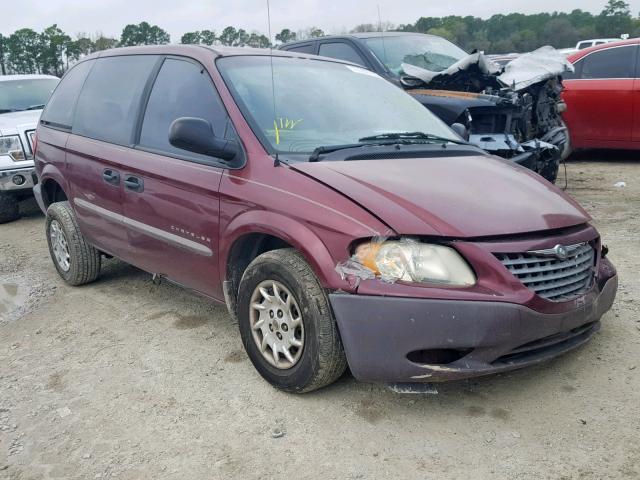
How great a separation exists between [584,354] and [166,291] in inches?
117

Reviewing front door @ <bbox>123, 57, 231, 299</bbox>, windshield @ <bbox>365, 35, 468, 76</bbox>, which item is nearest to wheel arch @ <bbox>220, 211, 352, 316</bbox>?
front door @ <bbox>123, 57, 231, 299</bbox>

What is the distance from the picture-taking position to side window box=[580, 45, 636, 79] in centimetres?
877

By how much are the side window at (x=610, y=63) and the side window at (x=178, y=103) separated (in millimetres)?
6812

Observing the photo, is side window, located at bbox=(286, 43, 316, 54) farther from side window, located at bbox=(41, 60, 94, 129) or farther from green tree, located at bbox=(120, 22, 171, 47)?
green tree, located at bbox=(120, 22, 171, 47)

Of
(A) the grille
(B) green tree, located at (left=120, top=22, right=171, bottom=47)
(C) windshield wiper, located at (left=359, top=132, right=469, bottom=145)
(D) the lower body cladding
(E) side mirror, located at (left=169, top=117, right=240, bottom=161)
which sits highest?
(B) green tree, located at (left=120, top=22, right=171, bottom=47)

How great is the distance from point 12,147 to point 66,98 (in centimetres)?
297

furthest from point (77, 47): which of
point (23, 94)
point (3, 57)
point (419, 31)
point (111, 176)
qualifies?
point (111, 176)

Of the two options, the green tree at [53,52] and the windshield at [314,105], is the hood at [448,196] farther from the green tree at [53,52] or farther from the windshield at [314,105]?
the green tree at [53,52]

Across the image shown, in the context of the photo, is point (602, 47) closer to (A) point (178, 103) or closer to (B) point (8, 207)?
(A) point (178, 103)

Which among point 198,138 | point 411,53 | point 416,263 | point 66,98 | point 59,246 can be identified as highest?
point 411,53

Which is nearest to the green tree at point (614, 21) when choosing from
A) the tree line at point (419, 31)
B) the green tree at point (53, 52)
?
the tree line at point (419, 31)

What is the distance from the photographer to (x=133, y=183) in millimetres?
4141

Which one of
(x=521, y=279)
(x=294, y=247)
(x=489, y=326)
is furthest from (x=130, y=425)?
(x=521, y=279)

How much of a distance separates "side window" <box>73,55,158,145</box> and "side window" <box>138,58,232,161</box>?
178 mm
